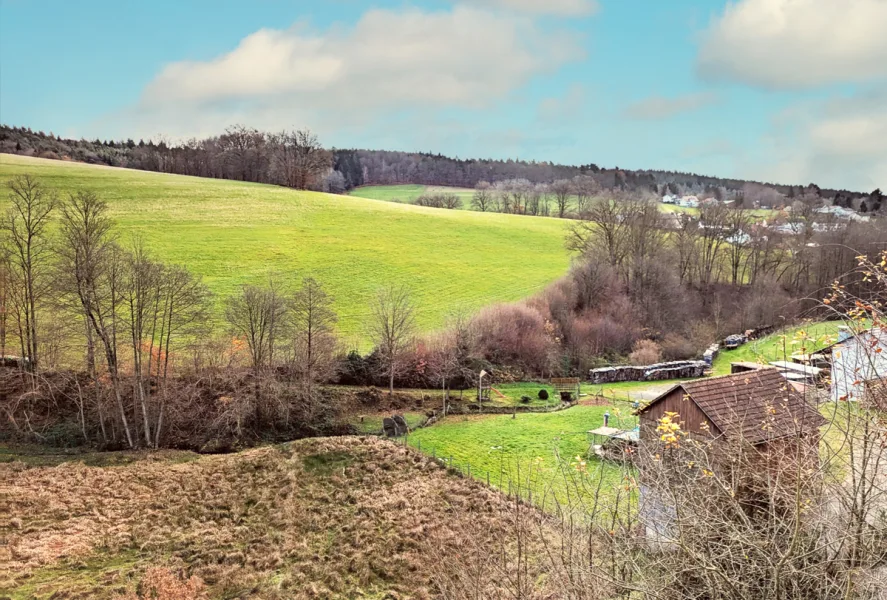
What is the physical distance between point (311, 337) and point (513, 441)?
12137 millimetres

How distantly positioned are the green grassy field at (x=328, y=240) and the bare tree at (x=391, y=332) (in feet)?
5.53

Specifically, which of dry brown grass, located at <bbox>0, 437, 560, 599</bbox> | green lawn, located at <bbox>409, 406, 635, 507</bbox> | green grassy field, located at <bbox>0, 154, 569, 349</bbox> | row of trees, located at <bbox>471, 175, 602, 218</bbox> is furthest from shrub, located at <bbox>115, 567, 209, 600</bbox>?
row of trees, located at <bbox>471, 175, 602, 218</bbox>

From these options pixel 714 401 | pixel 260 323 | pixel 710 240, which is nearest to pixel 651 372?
pixel 714 401

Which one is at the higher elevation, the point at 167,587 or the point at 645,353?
the point at 645,353

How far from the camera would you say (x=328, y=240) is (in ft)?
177

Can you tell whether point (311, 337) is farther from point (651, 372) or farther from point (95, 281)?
point (651, 372)

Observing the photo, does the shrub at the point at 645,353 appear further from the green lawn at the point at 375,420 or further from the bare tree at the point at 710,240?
the green lawn at the point at 375,420

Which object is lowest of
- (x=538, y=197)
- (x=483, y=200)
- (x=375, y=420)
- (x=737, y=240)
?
(x=375, y=420)

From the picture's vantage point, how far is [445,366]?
35281 millimetres

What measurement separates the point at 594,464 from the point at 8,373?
27123 mm

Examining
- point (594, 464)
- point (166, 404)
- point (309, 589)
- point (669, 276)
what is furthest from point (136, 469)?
point (669, 276)

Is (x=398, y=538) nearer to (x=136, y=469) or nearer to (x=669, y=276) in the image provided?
(x=136, y=469)

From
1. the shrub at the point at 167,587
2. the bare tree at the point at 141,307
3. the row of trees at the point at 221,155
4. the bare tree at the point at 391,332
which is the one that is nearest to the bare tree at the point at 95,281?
the bare tree at the point at 141,307

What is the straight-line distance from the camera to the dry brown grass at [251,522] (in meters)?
16.2
